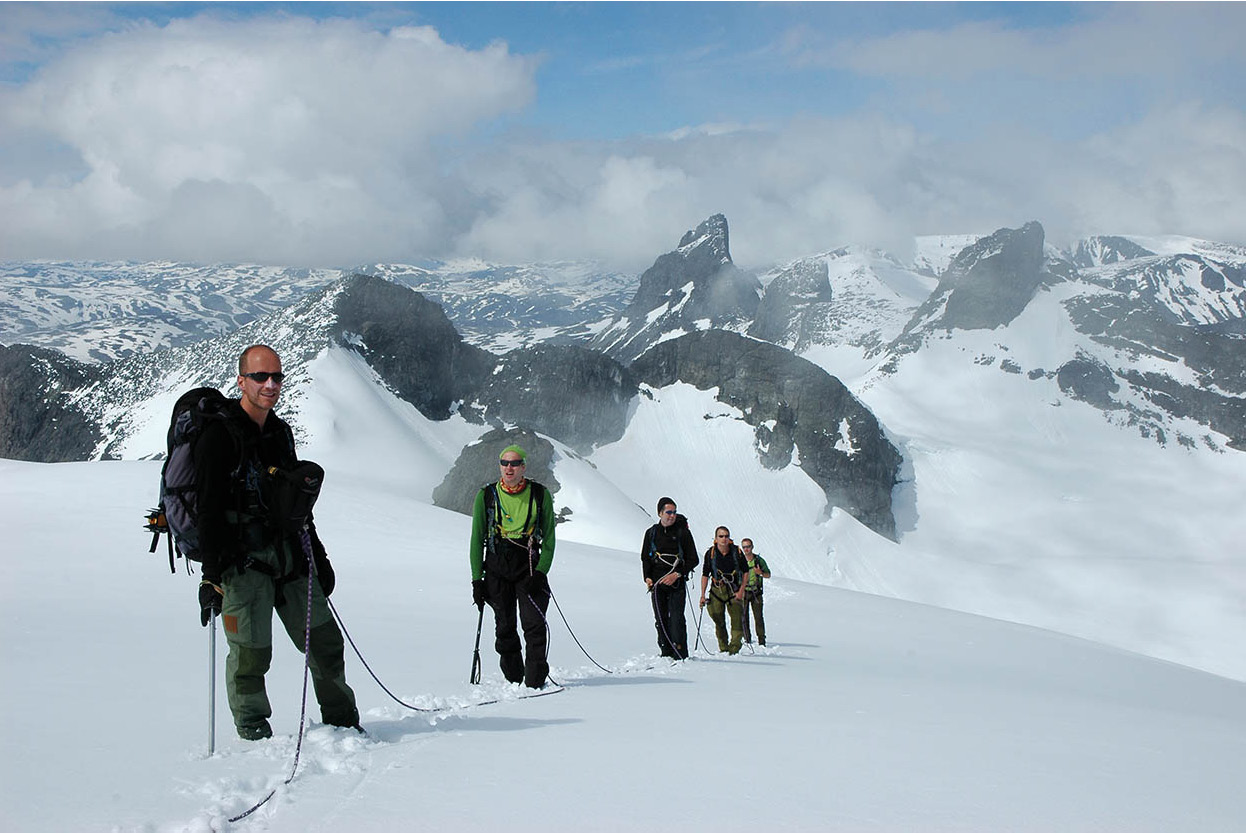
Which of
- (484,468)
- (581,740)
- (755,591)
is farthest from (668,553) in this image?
(484,468)

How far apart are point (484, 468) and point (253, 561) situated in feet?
292

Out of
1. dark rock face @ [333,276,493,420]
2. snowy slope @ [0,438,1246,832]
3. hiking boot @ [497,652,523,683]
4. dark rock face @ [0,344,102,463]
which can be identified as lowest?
snowy slope @ [0,438,1246,832]

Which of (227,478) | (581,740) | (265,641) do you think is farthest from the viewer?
(581,740)

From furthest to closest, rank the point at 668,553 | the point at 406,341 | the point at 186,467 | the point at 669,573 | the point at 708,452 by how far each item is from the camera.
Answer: the point at 708,452 < the point at 406,341 < the point at 668,553 < the point at 669,573 < the point at 186,467

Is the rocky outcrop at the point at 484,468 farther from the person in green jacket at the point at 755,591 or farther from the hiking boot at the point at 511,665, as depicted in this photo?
the hiking boot at the point at 511,665

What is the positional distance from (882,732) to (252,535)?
5.18m

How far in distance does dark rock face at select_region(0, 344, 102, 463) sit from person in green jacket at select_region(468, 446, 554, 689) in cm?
11700

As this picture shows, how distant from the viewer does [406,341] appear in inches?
5044

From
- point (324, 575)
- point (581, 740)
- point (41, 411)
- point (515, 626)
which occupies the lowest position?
point (581, 740)

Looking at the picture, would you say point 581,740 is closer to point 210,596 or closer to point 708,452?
point 210,596

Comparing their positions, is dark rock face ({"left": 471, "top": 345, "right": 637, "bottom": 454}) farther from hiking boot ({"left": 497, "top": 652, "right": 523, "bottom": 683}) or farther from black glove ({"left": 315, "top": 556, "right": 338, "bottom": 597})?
black glove ({"left": 315, "top": 556, "right": 338, "bottom": 597})

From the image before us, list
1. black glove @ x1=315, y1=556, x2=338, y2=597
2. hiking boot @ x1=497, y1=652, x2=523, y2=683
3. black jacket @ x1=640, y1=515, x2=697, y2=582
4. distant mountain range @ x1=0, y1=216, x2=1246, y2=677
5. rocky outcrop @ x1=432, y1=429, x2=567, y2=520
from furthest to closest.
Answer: distant mountain range @ x1=0, y1=216, x2=1246, y2=677 → rocky outcrop @ x1=432, y1=429, x2=567, y2=520 → black jacket @ x1=640, y1=515, x2=697, y2=582 → hiking boot @ x1=497, y1=652, x2=523, y2=683 → black glove @ x1=315, y1=556, x2=338, y2=597

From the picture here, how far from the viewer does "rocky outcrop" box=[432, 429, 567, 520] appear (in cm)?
9256

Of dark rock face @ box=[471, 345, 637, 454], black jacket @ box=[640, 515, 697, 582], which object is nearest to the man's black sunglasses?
black jacket @ box=[640, 515, 697, 582]
